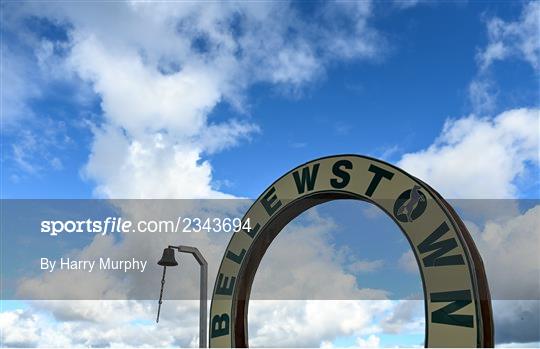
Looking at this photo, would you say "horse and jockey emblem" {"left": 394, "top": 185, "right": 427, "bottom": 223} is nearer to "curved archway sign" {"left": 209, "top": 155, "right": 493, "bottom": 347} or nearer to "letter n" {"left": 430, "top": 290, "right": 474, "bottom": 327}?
"curved archway sign" {"left": 209, "top": 155, "right": 493, "bottom": 347}

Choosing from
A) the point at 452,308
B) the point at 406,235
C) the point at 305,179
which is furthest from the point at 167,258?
the point at 452,308

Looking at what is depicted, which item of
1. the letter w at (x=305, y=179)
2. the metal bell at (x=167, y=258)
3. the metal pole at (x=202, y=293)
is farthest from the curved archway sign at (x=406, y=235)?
the metal bell at (x=167, y=258)

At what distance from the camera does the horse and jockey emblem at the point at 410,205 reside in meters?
8.59

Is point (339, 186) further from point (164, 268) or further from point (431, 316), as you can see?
point (164, 268)

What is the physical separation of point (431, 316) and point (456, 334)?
400mm

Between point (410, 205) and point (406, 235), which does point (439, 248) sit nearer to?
point (406, 235)

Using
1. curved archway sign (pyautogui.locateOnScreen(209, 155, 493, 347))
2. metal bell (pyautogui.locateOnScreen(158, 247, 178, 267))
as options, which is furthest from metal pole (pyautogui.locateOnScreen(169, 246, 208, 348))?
curved archway sign (pyautogui.locateOnScreen(209, 155, 493, 347))

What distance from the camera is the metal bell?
12.3 meters

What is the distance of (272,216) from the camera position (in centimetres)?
1086

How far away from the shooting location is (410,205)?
28.6 ft

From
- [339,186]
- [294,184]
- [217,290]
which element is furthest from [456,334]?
[217,290]

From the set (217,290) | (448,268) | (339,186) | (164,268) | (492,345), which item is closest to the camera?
(492,345)

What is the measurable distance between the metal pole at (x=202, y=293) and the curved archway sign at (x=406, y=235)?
22.2 inches

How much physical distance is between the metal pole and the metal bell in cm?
24
